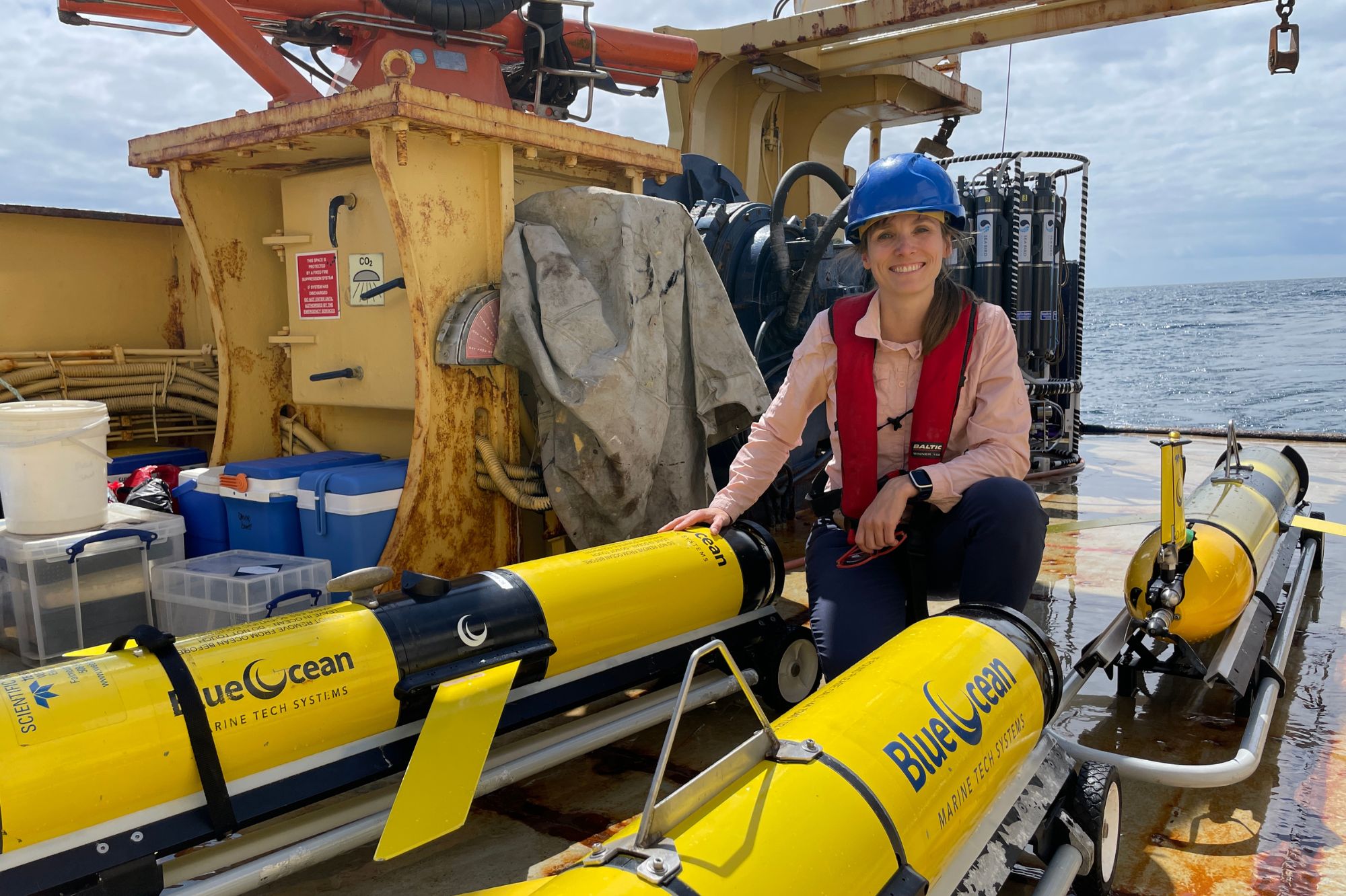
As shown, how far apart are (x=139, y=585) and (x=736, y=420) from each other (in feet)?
7.58

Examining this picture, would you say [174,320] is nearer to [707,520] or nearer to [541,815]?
[707,520]

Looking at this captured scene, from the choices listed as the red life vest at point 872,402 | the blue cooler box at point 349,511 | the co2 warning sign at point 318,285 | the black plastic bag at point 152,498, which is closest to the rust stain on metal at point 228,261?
the co2 warning sign at point 318,285

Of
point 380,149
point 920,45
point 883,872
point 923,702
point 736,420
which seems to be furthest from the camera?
point 920,45

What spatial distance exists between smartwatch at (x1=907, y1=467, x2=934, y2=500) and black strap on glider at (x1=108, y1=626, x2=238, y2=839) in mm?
1592

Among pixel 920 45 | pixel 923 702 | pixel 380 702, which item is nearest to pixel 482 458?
pixel 380 702

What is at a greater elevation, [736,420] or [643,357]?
[643,357]

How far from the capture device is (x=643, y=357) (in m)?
3.66

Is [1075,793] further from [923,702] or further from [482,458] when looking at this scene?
[482,458]

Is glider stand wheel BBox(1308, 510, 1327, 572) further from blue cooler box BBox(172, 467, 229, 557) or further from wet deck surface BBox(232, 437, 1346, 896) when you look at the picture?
blue cooler box BBox(172, 467, 229, 557)

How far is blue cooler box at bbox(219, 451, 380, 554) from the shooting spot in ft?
11.3

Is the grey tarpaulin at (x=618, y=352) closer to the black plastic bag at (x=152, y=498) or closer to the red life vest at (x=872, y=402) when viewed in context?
the red life vest at (x=872, y=402)

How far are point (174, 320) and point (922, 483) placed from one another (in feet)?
15.7

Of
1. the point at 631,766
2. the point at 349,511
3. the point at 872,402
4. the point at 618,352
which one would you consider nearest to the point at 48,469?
the point at 349,511

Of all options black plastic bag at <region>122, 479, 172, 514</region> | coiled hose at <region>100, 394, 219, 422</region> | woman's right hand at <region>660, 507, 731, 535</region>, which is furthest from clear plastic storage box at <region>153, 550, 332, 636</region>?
coiled hose at <region>100, 394, 219, 422</region>
